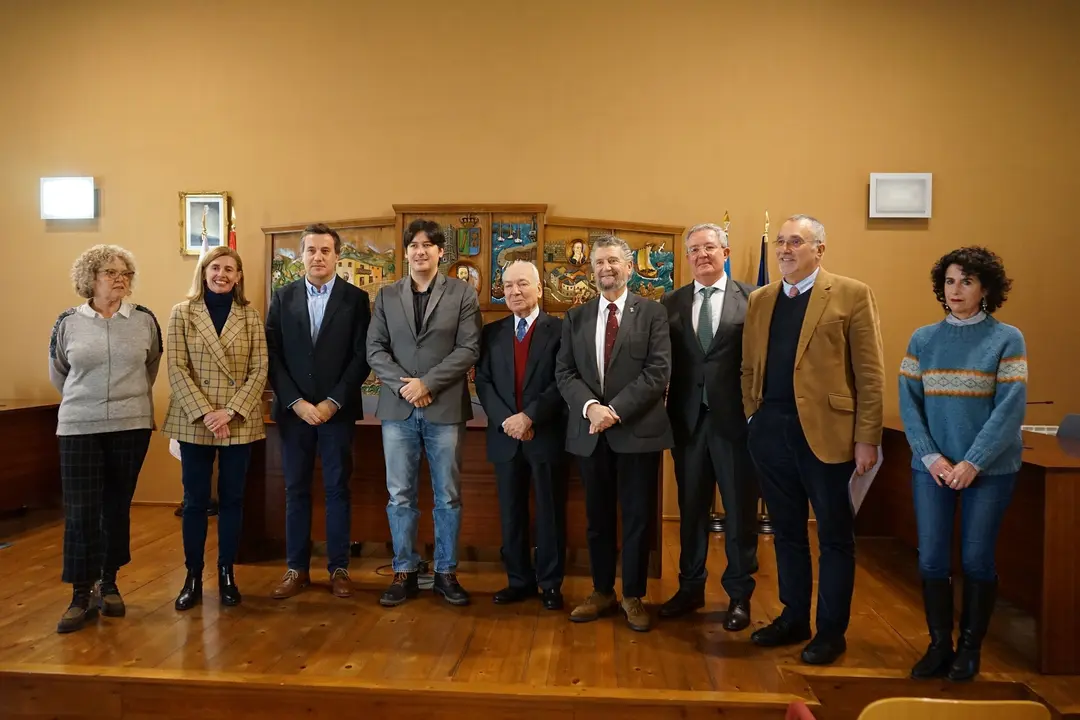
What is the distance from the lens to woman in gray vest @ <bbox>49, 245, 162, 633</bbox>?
3000 millimetres

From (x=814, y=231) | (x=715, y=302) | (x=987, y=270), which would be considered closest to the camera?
(x=987, y=270)

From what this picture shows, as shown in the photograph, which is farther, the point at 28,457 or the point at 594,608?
the point at 28,457

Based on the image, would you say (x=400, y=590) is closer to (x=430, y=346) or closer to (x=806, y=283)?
(x=430, y=346)

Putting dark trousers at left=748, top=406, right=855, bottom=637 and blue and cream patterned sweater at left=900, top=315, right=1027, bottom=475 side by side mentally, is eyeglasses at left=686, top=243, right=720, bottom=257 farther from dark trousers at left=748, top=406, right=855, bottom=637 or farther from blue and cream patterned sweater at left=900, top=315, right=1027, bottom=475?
blue and cream patterned sweater at left=900, top=315, right=1027, bottom=475

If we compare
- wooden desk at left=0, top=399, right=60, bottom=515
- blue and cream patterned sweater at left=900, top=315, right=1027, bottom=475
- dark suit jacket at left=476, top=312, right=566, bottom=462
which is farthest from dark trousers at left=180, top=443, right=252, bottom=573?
blue and cream patterned sweater at left=900, top=315, right=1027, bottom=475

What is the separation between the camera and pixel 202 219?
18.2 feet

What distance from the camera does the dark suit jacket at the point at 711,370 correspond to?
2965 millimetres

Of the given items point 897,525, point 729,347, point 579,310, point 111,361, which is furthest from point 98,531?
point 897,525

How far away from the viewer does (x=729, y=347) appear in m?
2.99

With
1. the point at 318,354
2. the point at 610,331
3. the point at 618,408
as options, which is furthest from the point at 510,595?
the point at 318,354

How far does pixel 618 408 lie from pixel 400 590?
133 centimetres

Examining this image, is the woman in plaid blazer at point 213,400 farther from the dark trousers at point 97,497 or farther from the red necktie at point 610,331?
the red necktie at point 610,331

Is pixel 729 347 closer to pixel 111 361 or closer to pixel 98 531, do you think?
pixel 111 361

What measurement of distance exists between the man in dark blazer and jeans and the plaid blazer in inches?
6.1
